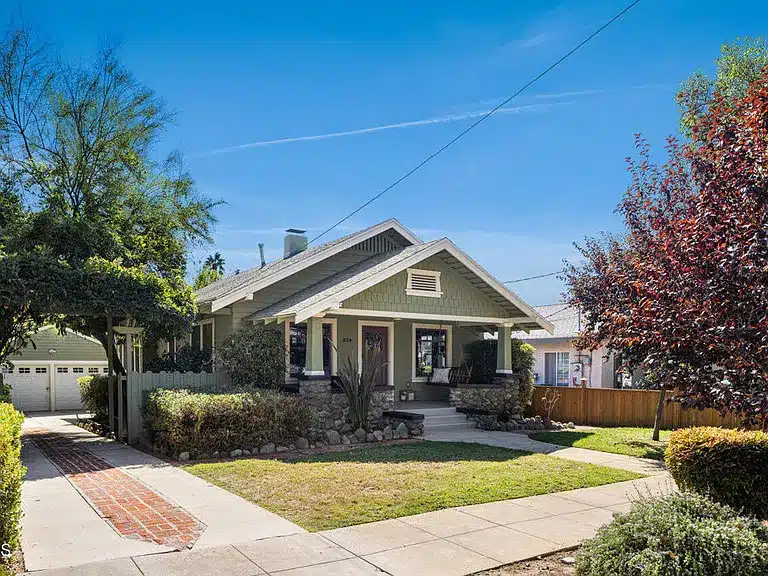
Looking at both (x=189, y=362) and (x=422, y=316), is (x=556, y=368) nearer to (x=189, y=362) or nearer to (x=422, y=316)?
(x=422, y=316)

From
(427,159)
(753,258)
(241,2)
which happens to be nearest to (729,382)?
(753,258)

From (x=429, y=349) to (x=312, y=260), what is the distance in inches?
190

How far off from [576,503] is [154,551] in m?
5.17

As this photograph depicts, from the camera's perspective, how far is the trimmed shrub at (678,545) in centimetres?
455

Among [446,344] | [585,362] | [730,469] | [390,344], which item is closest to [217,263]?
[585,362]

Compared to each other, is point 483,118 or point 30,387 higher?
point 483,118

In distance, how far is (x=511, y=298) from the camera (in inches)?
690

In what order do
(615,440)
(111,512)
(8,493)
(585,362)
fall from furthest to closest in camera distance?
(585,362) → (615,440) → (111,512) → (8,493)

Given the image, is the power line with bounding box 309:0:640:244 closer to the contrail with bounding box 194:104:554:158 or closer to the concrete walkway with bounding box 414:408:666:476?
the contrail with bounding box 194:104:554:158

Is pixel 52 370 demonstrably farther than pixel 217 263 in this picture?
No

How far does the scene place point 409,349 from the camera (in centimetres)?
1898

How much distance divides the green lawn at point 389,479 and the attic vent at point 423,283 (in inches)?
193

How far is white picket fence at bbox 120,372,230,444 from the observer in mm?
13648

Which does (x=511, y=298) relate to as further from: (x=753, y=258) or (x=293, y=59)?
(x=753, y=258)
